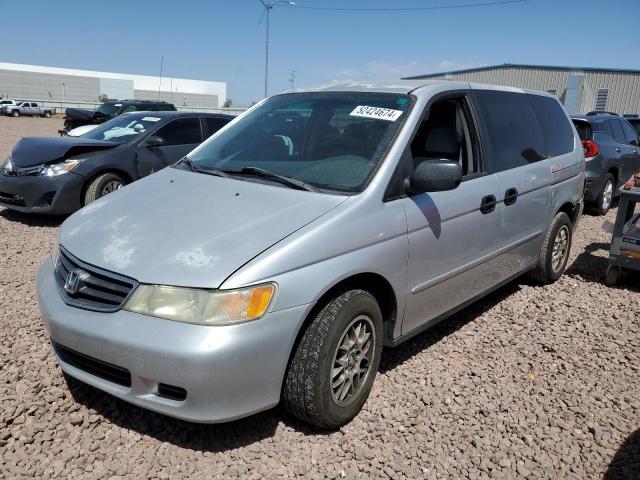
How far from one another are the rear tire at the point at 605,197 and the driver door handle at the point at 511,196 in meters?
5.72

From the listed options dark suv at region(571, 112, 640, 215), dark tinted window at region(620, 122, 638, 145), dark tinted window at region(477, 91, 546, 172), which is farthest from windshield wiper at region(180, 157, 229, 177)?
dark tinted window at region(620, 122, 638, 145)

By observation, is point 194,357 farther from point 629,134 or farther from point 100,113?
point 100,113

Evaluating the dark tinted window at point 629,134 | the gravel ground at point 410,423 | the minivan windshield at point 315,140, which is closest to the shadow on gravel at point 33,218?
the gravel ground at point 410,423

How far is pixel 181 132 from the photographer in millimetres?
8055

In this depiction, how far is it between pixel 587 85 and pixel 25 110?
43515 millimetres

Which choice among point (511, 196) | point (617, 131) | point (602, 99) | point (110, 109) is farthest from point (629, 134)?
point (602, 99)

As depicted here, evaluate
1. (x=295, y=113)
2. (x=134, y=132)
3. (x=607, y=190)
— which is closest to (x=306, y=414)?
(x=295, y=113)

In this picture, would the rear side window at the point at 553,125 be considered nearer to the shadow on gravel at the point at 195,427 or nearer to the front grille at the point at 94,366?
the shadow on gravel at the point at 195,427

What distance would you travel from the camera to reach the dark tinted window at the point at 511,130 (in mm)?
4004

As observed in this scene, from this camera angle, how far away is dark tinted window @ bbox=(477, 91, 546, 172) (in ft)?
13.1

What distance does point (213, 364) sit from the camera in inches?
88.7

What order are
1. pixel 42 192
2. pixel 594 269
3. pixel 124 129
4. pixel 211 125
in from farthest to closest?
pixel 211 125 → pixel 124 129 → pixel 42 192 → pixel 594 269

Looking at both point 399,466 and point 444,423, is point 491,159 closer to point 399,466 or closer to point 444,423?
point 444,423

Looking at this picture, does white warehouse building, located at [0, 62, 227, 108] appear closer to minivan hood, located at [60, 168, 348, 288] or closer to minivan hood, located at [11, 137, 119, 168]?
minivan hood, located at [11, 137, 119, 168]
